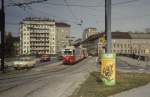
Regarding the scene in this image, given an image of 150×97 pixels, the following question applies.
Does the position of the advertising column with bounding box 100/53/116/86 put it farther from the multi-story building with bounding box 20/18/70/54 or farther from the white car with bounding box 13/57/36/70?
the multi-story building with bounding box 20/18/70/54

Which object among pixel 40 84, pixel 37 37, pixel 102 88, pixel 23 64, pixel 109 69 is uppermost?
pixel 37 37

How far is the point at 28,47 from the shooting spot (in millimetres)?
189375

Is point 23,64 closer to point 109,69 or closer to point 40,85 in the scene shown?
point 40,85

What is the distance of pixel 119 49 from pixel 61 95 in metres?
179

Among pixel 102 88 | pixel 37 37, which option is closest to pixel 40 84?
pixel 102 88

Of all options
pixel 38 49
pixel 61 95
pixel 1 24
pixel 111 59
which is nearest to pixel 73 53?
pixel 1 24

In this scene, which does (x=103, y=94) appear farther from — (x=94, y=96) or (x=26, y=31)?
(x=26, y=31)

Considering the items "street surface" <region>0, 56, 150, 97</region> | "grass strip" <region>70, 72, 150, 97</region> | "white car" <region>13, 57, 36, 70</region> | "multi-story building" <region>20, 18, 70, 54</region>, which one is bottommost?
"street surface" <region>0, 56, 150, 97</region>

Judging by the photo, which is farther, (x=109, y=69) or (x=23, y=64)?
(x=23, y=64)

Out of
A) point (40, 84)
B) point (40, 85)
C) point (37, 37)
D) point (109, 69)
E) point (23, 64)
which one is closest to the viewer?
point (109, 69)

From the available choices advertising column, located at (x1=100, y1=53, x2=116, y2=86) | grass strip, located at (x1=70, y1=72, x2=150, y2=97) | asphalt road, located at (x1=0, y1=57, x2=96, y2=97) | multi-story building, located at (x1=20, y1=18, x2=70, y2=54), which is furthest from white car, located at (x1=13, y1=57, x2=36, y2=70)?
multi-story building, located at (x1=20, y1=18, x2=70, y2=54)

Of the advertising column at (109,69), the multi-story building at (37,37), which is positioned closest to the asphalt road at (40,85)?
the advertising column at (109,69)

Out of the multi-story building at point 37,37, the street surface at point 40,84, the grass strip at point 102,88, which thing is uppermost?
the multi-story building at point 37,37

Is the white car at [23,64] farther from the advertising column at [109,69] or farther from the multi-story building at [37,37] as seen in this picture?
the multi-story building at [37,37]
